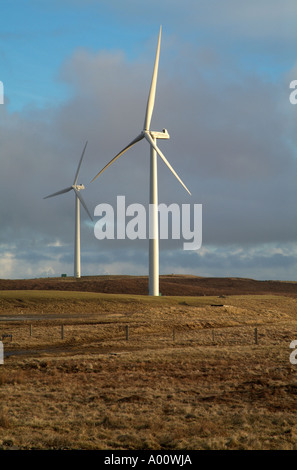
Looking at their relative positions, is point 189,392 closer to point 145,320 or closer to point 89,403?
point 89,403

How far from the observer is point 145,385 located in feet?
96.7

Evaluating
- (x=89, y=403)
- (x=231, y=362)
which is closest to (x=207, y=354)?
(x=231, y=362)

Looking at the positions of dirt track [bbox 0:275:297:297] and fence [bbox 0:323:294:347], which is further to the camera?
dirt track [bbox 0:275:297:297]

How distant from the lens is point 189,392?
27703mm

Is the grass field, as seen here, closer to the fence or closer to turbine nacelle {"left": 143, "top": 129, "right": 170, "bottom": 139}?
the fence

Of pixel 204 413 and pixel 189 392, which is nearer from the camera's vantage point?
pixel 204 413

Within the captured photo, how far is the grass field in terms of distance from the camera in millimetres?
19188

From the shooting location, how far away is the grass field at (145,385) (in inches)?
755

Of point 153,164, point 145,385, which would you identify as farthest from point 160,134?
point 145,385

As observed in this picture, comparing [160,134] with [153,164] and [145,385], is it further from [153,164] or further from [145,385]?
[145,385]

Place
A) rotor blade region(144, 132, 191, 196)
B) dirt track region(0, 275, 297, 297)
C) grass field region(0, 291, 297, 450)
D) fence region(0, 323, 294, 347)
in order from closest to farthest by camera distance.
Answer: grass field region(0, 291, 297, 450)
fence region(0, 323, 294, 347)
rotor blade region(144, 132, 191, 196)
dirt track region(0, 275, 297, 297)

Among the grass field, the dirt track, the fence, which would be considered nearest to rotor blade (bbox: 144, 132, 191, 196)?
the grass field

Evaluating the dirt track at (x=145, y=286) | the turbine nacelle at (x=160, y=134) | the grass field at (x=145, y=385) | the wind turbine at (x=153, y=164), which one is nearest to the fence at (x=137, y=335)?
the grass field at (x=145, y=385)
